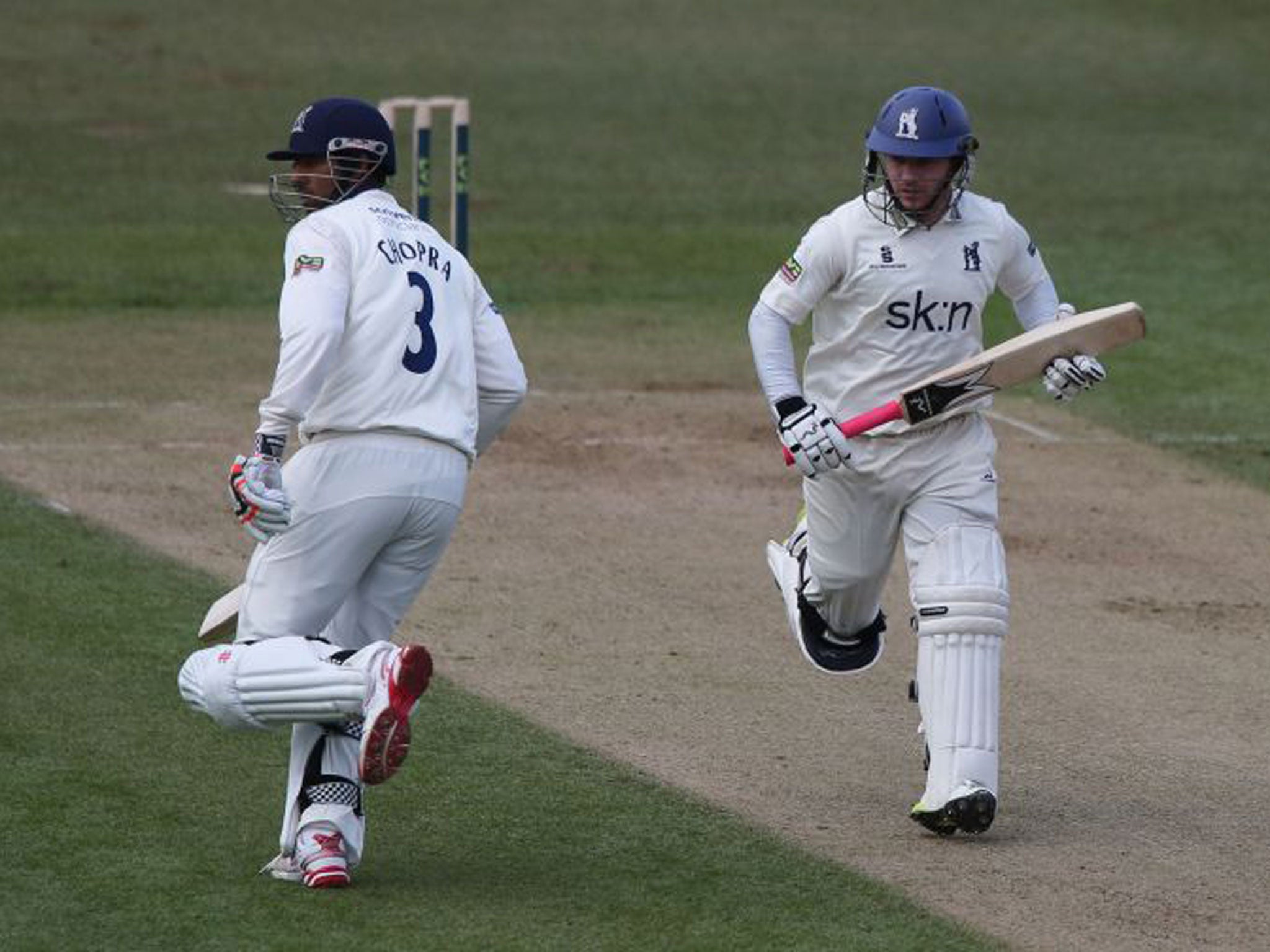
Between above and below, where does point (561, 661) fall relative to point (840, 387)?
below

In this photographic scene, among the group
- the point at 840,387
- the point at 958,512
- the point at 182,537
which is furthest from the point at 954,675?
the point at 182,537

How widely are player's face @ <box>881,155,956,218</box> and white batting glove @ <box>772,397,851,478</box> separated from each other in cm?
69

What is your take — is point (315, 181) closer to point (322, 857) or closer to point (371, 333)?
point (371, 333)

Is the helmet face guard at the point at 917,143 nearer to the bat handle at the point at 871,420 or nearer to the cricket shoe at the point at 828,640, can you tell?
the bat handle at the point at 871,420

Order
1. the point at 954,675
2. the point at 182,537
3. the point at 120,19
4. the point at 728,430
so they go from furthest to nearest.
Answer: the point at 120,19 → the point at 728,430 → the point at 182,537 → the point at 954,675

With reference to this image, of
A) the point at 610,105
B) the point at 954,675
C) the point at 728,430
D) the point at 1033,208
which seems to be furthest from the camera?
the point at 610,105

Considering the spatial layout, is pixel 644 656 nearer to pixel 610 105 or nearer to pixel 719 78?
pixel 610 105

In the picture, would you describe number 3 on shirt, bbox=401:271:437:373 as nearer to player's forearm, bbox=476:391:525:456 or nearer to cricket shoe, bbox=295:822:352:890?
player's forearm, bbox=476:391:525:456

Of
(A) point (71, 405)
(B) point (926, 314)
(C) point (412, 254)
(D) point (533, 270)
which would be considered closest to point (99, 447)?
(A) point (71, 405)

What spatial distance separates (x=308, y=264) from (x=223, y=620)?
3.62ft

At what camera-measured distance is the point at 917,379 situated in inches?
304

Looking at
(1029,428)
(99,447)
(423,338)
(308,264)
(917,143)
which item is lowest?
(99,447)

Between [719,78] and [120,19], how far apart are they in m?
7.01

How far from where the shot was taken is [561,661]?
9328mm
